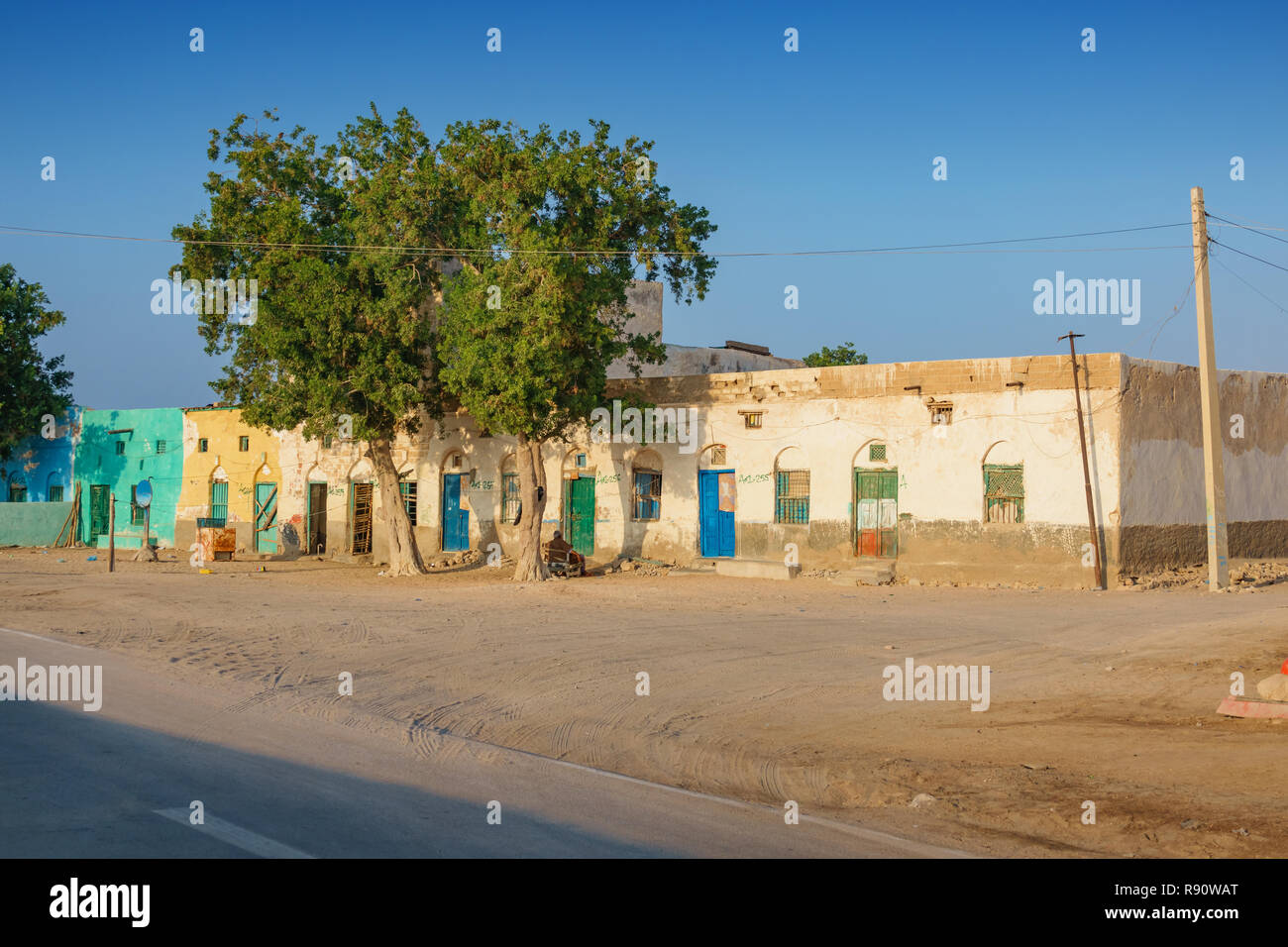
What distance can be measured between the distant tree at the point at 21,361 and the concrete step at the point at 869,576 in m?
32.8

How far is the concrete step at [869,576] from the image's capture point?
2472 centimetres

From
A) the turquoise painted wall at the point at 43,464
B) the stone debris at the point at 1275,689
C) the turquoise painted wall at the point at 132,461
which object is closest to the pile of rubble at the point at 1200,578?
the stone debris at the point at 1275,689

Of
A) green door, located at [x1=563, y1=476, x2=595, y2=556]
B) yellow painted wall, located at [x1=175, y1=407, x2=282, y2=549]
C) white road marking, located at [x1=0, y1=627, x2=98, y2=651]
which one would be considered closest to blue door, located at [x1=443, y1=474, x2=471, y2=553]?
green door, located at [x1=563, y1=476, x2=595, y2=556]

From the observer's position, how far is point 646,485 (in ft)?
97.3

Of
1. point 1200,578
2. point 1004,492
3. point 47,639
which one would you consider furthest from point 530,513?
point 1200,578

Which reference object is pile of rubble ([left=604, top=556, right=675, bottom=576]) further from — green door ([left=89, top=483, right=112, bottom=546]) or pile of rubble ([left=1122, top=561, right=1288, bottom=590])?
green door ([left=89, top=483, right=112, bottom=546])

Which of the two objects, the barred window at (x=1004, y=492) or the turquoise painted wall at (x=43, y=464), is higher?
the turquoise painted wall at (x=43, y=464)

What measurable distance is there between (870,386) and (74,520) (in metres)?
32.7

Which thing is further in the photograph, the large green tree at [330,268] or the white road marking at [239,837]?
the large green tree at [330,268]

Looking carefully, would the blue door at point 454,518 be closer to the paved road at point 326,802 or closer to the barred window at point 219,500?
the barred window at point 219,500

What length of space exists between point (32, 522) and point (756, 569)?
1227 inches

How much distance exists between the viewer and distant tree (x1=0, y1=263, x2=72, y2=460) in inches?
1592

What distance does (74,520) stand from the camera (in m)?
42.4
